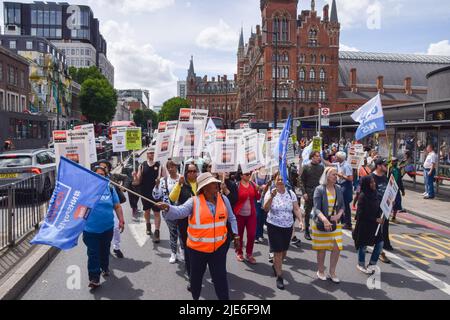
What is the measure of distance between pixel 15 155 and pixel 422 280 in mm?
11298

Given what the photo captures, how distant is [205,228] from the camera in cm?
457

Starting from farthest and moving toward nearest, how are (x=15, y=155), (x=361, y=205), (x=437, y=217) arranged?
(x=15, y=155) → (x=437, y=217) → (x=361, y=205)

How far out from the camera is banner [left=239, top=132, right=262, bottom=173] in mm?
6914

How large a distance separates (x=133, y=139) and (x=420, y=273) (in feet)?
25.5

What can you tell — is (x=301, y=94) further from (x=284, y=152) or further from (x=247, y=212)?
(x=247, y=212)

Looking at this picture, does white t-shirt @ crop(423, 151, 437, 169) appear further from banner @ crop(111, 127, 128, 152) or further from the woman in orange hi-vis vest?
the woman in orange hi-vis vest

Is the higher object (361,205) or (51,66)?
(51,66)

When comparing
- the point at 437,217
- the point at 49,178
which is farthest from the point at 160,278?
the point at 437,217

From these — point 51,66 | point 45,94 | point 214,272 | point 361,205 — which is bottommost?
point 214,272

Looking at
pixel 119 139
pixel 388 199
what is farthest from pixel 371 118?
pixel 119 139

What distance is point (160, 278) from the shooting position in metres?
6.12

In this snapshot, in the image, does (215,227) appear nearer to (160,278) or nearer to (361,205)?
(160,278)

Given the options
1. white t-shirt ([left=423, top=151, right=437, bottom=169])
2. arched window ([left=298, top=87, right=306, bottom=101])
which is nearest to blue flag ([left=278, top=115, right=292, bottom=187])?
white t-shirt ([left=423, top=151, right=437, bottom=169])

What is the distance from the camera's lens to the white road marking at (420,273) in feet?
19.6
